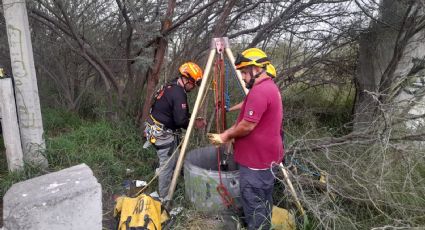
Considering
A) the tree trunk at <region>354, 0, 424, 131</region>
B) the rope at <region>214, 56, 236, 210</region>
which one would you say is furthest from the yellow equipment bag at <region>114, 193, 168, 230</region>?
the tree trunk at <region>354, 0, 424, 131</region>

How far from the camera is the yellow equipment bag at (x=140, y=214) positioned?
3.12 meters

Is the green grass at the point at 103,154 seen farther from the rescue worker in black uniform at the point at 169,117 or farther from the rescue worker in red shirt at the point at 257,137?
the rescue worker in red shirt at the point at 257,137

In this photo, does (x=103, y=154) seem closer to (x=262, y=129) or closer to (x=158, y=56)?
(x=158, y=56)

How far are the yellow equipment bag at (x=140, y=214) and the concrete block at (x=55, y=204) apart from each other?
685 mm

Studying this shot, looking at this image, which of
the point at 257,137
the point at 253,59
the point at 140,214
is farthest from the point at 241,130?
the point at 140,214

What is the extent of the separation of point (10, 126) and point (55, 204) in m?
2.35

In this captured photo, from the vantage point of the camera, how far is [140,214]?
3.17 metres

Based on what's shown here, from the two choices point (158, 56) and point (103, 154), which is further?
point (158, 56)

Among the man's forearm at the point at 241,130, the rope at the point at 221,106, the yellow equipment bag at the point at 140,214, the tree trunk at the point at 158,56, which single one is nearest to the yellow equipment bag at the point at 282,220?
the rope at the point at 221,106

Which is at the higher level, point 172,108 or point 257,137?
point 172,108

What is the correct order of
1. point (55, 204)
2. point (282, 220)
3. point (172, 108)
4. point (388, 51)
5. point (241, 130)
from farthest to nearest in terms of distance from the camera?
point (388, 51)
point (172, 108)
point (282, 220)
point (241, 130)
point (55, 204)

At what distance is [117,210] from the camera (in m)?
3.47

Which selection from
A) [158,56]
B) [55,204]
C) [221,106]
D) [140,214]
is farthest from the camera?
[158,56]

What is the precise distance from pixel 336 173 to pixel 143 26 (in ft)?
10.00
